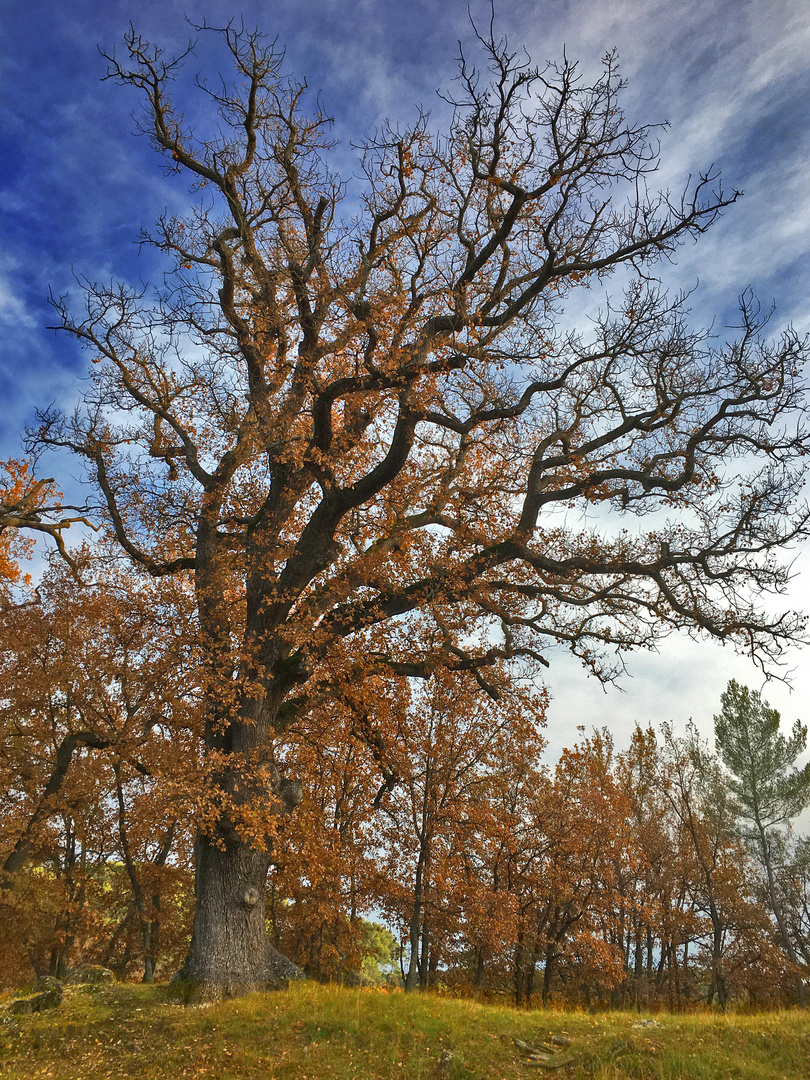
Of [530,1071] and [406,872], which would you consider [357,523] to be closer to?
[530,1071]

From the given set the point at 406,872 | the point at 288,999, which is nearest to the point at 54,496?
the point at 288,999

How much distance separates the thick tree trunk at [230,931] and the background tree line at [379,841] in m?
1.29

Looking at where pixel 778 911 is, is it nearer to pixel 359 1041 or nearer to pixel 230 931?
pixel 359 1041

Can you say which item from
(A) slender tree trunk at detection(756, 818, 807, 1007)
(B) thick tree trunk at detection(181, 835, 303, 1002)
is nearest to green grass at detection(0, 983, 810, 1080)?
(B) thick tree trunk at detection(181, 835, 303, 1002)

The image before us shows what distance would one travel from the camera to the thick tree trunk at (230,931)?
10.6 metres

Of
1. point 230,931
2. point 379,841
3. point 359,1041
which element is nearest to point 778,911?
point 379,841

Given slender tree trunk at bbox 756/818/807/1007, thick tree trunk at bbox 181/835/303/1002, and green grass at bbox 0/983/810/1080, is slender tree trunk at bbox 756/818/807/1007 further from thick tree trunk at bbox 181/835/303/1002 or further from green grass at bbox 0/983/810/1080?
thick tree trunk at bbox 181/835/303/1002

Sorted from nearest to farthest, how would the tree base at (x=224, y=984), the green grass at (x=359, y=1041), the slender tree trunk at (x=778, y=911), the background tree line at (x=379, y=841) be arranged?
the green grass at (x=359, y=1041)
the tree base at (x=224, y=984)
the background tree line at (x=379, y=841)
the slender tree trunk at (x=778, y=911)

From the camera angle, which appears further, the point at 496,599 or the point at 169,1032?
the point at 496,599

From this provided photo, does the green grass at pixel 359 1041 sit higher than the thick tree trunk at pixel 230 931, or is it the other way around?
the thick tree trunk at pixel 230 931

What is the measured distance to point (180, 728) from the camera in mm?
17594

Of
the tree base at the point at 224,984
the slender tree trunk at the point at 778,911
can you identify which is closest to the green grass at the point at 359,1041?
the tree base at the point at 224,984

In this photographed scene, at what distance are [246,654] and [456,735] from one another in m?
9.72

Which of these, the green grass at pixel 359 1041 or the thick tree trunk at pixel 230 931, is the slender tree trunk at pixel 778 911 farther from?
the thick tree trunk at pixel 230 931
